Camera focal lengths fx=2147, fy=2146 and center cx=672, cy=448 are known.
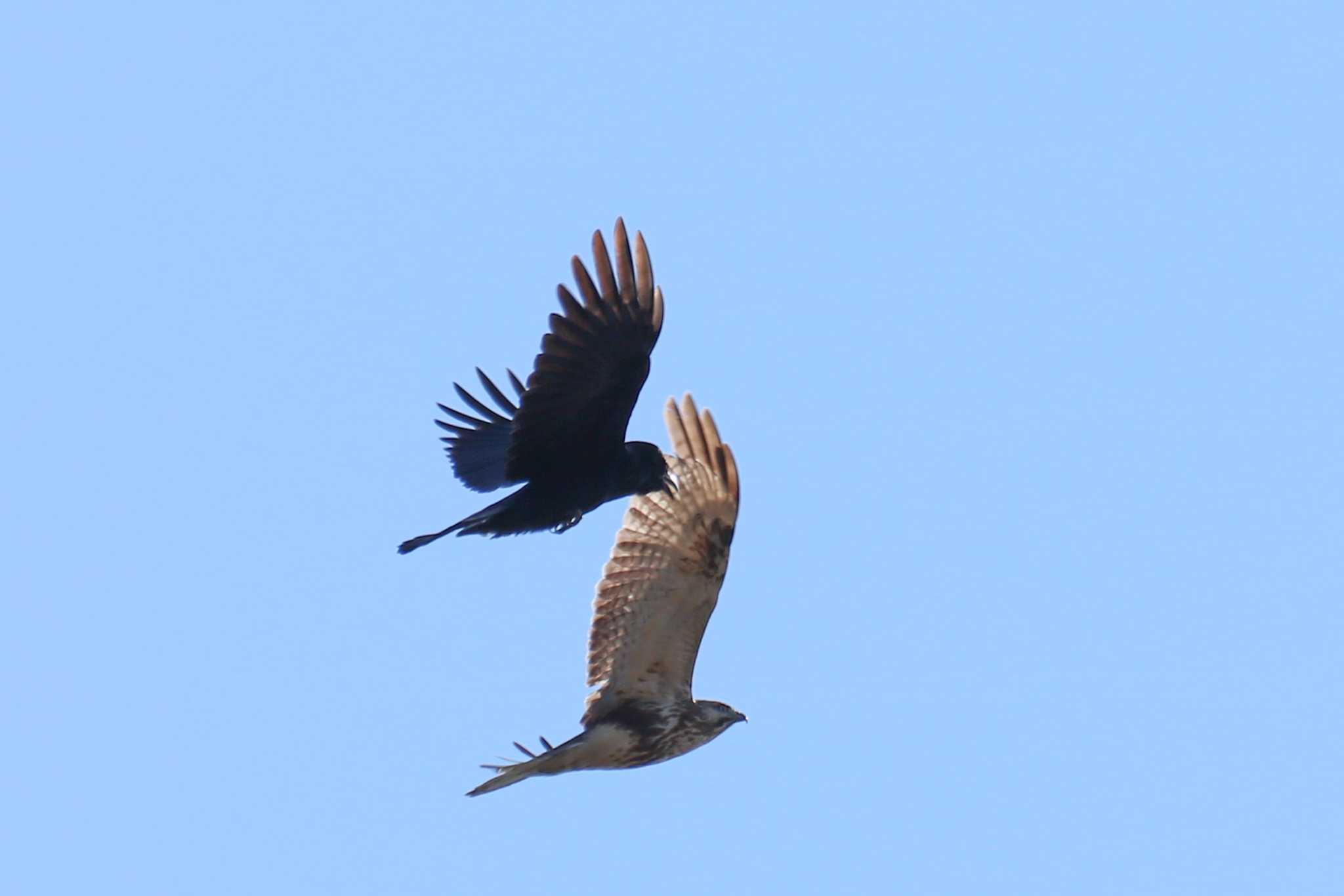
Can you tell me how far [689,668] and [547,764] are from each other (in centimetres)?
112

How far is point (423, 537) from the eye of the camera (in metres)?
12.2

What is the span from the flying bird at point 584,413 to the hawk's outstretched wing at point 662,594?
0.26 metres

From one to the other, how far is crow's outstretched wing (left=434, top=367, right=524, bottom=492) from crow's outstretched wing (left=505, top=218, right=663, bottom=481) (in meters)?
0.56

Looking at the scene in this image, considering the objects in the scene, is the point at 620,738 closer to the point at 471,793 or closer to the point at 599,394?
the point at 471,793

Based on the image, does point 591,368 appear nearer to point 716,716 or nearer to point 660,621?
point 660,621

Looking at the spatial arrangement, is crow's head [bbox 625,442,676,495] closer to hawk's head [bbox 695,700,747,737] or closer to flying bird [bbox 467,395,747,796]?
flying bird [bbox 467,395,747,796]

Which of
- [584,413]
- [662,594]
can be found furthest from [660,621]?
[584,413]

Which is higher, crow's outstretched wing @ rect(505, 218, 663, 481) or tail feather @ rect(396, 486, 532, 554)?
crow's outstretched wing @ rect(505, 218, 663, 481)

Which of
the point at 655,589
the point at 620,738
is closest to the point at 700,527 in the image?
the point at 655,589

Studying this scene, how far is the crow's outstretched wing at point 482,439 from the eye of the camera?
44.1 ft

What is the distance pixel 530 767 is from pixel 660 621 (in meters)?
1.25

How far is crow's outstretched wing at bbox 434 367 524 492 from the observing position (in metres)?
13.5

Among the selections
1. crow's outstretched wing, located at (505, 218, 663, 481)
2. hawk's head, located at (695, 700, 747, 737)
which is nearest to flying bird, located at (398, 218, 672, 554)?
crow's outstretched wing, located at (505, 218, 663, 481)

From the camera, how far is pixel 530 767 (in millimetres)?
12484
